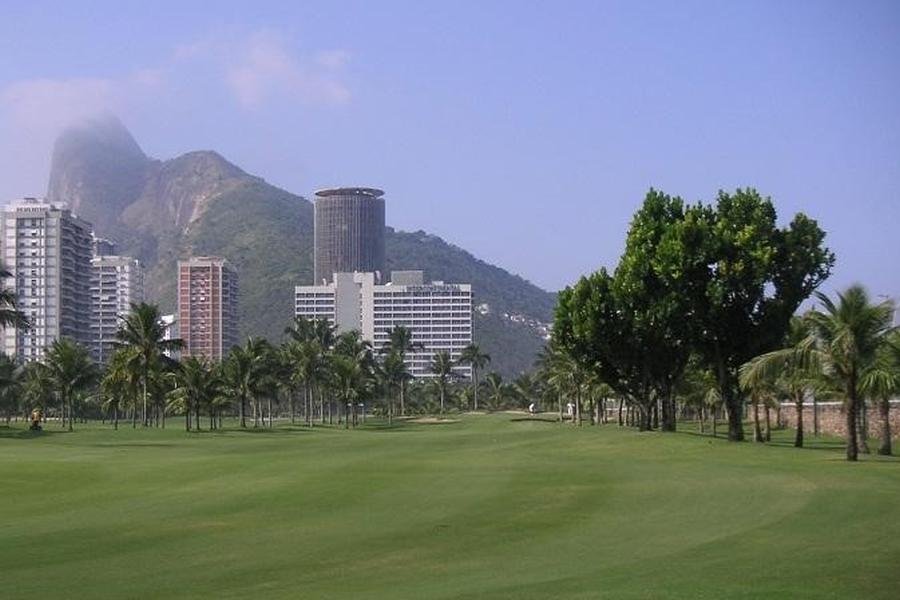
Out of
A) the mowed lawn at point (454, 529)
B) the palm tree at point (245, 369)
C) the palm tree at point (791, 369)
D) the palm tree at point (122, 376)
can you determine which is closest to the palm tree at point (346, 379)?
the palm tree at point (245, 369)

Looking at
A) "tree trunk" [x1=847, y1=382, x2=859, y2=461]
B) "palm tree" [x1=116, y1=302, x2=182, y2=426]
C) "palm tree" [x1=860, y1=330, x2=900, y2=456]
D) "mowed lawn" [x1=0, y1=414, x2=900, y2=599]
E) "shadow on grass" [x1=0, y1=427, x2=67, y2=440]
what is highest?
"palm tree" [x1=116, y1=302, x2=182, y2=426]

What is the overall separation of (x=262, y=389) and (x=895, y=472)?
91.0 m

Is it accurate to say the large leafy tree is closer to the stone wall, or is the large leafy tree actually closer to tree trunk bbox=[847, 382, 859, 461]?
the stone wall

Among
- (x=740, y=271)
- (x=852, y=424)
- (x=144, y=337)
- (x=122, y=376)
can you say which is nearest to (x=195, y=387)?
(x=122, y=376)

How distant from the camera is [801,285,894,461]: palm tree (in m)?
41.7

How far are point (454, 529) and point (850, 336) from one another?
23.0 m

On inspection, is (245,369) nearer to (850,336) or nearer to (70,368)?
(70,368)

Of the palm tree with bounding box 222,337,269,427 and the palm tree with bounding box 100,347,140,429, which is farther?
the palm tree with bounding box 222,337,269,427

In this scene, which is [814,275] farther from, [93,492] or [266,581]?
[266,581]

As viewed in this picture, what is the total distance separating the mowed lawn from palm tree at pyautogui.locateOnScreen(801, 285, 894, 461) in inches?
120

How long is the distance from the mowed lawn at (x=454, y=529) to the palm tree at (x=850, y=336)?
3.06m

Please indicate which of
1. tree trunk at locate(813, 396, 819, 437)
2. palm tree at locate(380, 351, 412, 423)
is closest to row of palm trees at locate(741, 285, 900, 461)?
tree trunk at locate(813, 396, 819, 437)

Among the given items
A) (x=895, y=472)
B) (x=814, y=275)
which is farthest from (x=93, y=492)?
(x=814, y=275)

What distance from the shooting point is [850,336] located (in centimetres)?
4169
